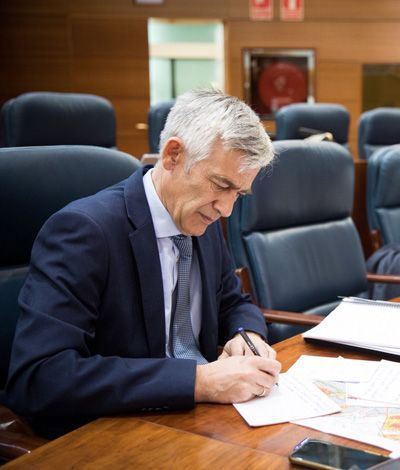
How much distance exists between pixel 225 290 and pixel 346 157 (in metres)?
1.01

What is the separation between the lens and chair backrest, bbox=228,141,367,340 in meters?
2.11

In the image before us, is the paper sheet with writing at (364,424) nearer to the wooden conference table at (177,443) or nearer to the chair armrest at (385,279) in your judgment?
the wooden conference table at (177,443)

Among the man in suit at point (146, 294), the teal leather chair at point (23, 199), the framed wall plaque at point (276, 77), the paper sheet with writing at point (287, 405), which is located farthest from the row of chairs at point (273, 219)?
the framed wall plaque at point (276, 77)

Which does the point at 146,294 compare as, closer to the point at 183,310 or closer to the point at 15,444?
the point at 183,310

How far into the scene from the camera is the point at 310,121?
192 inches

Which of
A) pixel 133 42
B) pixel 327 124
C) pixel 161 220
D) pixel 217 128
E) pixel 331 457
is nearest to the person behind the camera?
pixel 331 457

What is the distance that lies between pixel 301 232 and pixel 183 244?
0.91 meters

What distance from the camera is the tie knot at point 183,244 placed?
1.45 m

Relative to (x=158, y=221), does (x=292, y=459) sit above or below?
below

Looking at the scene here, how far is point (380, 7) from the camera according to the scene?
7453mm

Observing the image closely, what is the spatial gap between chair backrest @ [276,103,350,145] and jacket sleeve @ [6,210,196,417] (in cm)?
338

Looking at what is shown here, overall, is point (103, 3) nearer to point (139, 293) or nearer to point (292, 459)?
point (139, 293)

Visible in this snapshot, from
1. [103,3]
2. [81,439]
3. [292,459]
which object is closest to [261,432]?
[292,459]

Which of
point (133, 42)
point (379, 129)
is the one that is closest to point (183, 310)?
point (379, 129)
